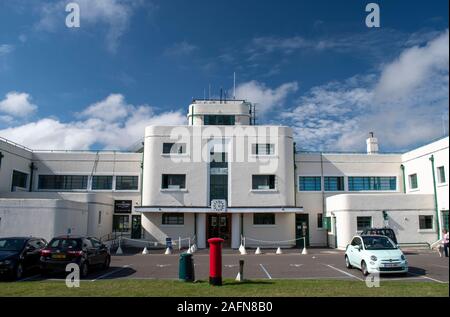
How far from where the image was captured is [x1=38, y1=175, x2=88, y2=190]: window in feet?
111

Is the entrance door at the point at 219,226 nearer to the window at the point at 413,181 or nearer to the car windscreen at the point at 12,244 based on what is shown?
the window at the point at 413,181

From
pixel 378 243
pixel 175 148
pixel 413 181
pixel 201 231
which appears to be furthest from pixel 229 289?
pixel 413 181

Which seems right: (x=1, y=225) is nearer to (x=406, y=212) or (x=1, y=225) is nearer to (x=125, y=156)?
(x=125, y=156)

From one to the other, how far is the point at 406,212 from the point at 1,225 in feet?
88.6

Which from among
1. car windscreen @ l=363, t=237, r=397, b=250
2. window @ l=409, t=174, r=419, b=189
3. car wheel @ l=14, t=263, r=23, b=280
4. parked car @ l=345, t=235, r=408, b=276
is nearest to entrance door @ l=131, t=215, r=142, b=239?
car wheel @ l=14, t=263, r=23, b=280

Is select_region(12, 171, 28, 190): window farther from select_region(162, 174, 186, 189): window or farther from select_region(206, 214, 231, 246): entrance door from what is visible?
select_region(206, 214, 231, 246): entrance door

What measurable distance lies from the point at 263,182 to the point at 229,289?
2082cm

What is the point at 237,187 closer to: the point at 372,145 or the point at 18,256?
the point at 372,145

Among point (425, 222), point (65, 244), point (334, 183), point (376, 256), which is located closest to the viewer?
point (376, 256)

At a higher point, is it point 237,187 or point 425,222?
point 237,187

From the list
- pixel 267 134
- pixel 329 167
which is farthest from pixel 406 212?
pixel 267 134

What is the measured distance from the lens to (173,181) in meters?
32.0

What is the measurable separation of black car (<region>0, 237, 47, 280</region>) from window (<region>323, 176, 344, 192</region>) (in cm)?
2354
